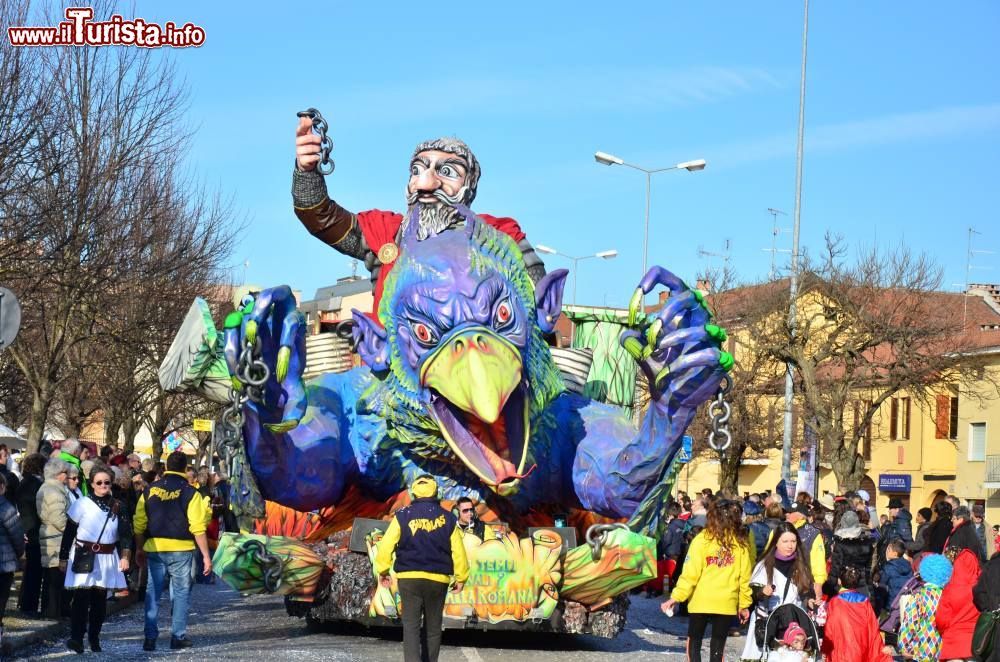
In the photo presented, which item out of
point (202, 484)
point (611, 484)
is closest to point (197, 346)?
point (611, 484)

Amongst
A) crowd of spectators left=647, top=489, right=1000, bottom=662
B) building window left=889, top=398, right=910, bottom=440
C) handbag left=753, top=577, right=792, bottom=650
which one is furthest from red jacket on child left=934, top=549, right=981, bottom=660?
building window left=889, top=398, right=910, bottom=440

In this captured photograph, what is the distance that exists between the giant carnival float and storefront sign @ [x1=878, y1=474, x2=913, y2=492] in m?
44.8

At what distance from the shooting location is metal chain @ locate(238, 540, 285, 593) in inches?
567

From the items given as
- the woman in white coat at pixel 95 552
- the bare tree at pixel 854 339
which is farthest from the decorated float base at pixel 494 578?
the bare tree at pixel 854 339

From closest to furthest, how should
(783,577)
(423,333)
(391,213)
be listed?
(783,577), (423,333), (391,213)

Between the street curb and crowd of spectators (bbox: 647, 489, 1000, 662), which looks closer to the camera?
crowd of spectators (bbox: 647, 489, 1000, 662)

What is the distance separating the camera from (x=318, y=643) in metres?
14.9

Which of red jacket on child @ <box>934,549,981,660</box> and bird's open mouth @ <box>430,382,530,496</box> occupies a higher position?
bird's open mouth @ <box>430,382,530,496</box>

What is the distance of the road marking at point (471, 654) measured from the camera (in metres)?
14.0

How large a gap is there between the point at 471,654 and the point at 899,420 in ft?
155

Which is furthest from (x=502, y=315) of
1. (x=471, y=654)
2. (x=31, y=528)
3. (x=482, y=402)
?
(x=31, y=528)

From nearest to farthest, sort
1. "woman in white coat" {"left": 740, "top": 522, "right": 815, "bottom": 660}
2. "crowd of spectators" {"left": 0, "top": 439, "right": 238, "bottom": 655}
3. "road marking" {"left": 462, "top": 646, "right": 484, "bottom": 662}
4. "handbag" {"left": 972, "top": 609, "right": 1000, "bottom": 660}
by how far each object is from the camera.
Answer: "handbag" {"left": 972, "top": 609, "right": 1000, "bottom": 660}, "woman in white coat" {"left": 740, "top": 522, "right": 815, "bottom": 660}, "crowd of spectators" {"left": 0, "top": 439, "right": 238, "bottom": 655}, "road marking" {"left": 462, "top": 646, "right": 484, "bottom": 662}

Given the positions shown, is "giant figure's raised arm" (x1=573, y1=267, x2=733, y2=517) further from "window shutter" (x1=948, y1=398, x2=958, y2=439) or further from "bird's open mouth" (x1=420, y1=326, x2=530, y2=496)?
"window shutter" (x1=948, y1=398, x2=958, y2=439)

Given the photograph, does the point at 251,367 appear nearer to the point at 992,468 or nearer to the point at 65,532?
the point at 65,532
